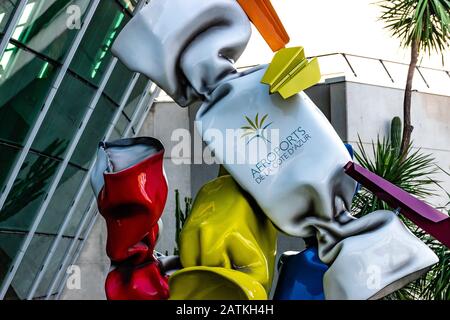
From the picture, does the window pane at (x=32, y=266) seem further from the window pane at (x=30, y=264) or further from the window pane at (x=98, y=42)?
the window pane at (x=98, y=42)

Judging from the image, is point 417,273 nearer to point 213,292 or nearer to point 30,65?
point 213,292

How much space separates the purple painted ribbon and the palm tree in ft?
25.4

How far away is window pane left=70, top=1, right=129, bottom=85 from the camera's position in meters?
13.3

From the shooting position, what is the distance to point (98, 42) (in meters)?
13.7

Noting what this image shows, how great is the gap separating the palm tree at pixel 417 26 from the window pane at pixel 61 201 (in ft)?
16.7

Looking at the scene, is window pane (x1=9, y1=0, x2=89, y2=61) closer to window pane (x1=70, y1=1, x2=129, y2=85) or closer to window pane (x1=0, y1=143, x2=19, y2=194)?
window pane (x1=70, y1=1, x2=129, y2=85)

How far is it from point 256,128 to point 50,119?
6688 mm

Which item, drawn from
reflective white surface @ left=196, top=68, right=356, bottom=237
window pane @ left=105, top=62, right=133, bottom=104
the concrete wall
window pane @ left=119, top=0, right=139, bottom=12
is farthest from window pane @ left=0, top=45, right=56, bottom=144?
the concrete wall

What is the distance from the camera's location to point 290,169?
6.79m

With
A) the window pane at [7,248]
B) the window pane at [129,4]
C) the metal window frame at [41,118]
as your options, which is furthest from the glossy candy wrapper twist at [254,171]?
the window pane at [129,4]

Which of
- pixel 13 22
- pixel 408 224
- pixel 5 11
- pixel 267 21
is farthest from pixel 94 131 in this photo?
pixel 267 21
